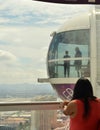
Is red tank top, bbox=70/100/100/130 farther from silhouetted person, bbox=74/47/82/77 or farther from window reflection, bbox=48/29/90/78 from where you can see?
silhouetted person, bbox=74/47/82/77

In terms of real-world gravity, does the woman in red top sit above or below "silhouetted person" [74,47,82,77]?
below

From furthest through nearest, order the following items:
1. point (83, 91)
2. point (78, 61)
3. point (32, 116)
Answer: point (78, 61)
point (32, 116)
point (83, 91)

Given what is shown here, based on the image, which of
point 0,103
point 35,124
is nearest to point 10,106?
point 0,103

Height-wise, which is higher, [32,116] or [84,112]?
[84,112]

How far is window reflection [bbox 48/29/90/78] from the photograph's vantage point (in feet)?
18.5

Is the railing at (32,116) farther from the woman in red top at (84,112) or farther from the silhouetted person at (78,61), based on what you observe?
the silhouetted person at (78,61)

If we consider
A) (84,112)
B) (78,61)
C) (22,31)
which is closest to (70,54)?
(78,61)

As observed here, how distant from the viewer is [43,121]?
10.3 feet

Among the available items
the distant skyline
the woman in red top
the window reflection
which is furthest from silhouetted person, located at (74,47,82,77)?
the woman in red top

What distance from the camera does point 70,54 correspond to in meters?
5.80

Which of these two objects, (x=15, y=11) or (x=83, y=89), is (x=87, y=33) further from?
(x=83, y=89)

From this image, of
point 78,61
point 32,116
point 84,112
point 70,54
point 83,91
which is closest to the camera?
point 84,112

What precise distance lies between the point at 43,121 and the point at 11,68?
0.65 metres

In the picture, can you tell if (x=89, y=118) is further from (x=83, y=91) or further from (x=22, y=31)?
(x=22, y=31)
